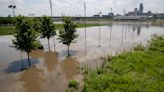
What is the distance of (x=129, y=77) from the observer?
19.4m

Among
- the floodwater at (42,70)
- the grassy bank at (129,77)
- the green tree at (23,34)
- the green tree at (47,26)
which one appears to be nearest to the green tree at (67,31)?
the floodwater at (42,70)

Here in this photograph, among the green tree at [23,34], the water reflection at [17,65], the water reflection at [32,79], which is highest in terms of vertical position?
the green tree at [23,34]

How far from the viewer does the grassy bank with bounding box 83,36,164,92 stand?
17.1 metres

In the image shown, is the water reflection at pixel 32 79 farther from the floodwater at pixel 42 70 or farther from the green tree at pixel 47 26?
the green tree at pixel 47 26

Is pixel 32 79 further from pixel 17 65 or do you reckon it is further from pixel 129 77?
pixel 129 77

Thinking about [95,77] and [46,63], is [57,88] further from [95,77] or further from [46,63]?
[46,63]

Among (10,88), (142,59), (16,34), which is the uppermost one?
(16,34)

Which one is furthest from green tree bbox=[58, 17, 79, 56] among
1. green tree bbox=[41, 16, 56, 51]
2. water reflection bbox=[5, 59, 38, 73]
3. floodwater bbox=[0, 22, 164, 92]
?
water reflection bbox=[5, 59, 38, 73]

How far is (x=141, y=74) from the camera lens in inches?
822

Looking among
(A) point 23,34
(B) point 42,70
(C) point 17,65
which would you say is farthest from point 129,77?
(C) point 17,65

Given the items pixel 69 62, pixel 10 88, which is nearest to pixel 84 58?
pixel 69 62

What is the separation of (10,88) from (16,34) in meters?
9.11

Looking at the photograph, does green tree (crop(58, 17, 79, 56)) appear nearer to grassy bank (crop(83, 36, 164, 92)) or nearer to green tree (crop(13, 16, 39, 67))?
green tree (crop(13, 16, 39, 67))

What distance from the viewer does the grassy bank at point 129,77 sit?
17.1 metres
